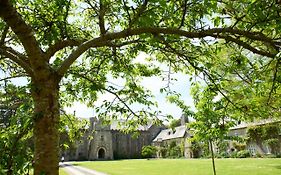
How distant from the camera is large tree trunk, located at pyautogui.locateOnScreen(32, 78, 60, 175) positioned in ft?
12.8

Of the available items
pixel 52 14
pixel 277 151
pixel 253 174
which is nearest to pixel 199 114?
pixel 253 174

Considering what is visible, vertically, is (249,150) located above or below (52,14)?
below

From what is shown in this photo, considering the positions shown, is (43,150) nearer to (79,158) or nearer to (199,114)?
(199,114)

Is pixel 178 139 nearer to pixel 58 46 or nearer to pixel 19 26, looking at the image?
pixel 58 46

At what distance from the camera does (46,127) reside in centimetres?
401

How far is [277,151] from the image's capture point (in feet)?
144

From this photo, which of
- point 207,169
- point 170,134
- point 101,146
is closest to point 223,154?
point 170,134

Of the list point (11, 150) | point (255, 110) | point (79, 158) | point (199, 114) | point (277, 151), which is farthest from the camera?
point (79, 158)

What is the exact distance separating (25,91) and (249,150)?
1925 inches

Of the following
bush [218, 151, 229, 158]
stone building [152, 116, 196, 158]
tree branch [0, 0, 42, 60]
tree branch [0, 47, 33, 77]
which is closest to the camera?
tree branch [0, 0, 42, 60]

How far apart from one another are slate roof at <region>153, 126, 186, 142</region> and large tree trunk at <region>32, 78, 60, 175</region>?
63.5 m

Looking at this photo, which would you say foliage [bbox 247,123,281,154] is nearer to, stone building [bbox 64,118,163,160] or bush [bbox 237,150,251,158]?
bush [bbox 237,150,251,158]

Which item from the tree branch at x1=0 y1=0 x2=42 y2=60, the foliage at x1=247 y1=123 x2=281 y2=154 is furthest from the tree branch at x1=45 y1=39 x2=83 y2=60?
the foliage at x1=247 y1=123 x2=281 y2=154

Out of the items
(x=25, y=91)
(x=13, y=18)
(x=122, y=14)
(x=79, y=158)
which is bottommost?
(x=79, y=158)
